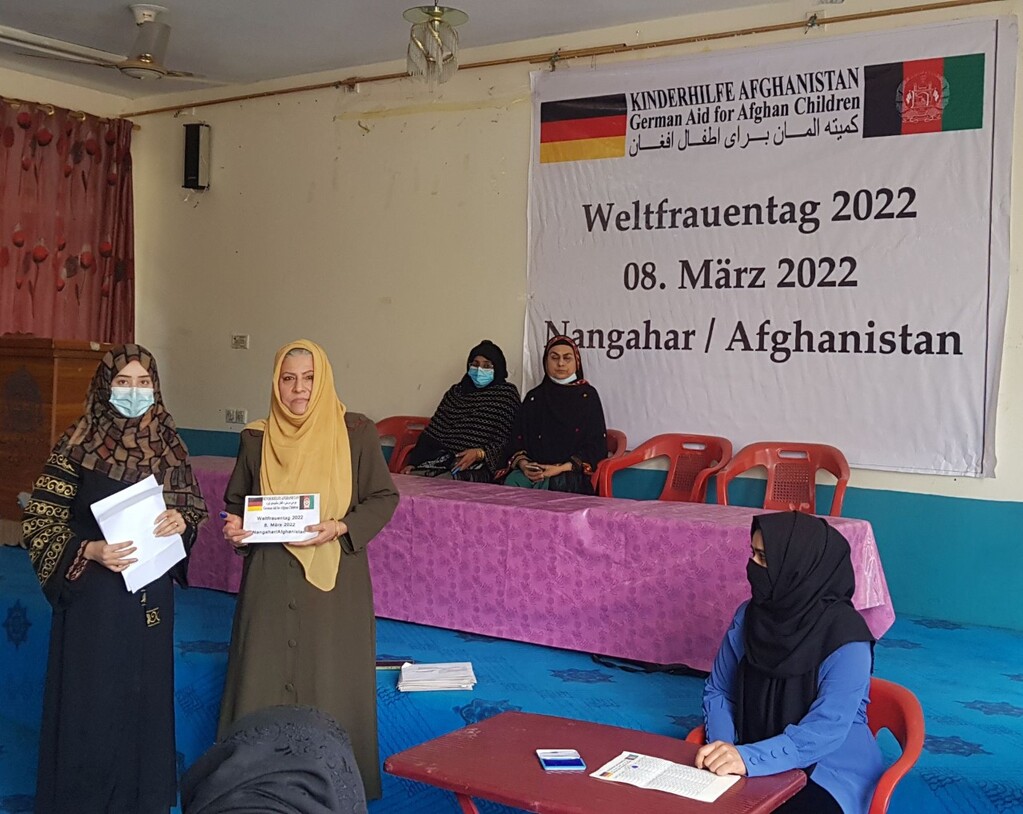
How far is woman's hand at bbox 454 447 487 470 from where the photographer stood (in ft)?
16.9

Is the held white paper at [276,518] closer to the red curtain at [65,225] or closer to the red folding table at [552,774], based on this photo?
the red folding table at [552,774]

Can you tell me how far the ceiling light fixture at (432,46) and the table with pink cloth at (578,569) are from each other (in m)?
1.80

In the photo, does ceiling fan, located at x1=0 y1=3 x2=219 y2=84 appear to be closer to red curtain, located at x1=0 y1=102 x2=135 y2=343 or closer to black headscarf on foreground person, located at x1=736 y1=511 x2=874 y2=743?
red curtain, located at x1=0 y1=102 x2=135 y2=343

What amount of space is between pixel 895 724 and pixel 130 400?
2.03m

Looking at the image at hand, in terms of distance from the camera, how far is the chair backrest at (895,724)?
217 centimetres

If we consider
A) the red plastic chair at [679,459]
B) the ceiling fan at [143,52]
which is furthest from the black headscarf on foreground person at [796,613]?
the ceiling fan at [143,52]

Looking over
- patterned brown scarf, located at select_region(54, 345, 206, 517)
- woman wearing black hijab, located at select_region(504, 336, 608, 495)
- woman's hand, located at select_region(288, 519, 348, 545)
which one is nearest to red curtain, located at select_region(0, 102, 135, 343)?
woman wearing black hijab, located at select_region(504, 336, 608, 495)

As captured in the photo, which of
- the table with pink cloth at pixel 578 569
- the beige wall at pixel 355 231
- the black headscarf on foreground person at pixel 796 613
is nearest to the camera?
the black headscarf on foreground person at pixel 796 613

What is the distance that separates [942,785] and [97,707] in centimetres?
216

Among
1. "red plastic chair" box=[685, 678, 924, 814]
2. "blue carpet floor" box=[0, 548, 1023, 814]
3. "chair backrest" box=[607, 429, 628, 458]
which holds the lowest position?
"blue carpet floor" box=[0, 548, 1023, 814]

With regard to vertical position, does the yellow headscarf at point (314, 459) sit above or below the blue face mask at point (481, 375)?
below

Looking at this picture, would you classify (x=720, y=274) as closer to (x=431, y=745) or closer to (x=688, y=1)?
(x=688, y=1)

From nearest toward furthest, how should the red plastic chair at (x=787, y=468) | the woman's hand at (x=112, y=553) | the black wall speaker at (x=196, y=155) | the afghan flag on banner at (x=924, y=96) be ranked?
1. the woman's hand at (x=112, y=553)
2. the afghan flag on banner at (x=924, y=96)
3. the red plastic chair at (x=787, y=468)
4. the black wall speaker at (x=196, y=155)

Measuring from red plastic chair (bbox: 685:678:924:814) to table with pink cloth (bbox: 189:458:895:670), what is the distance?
92cm
